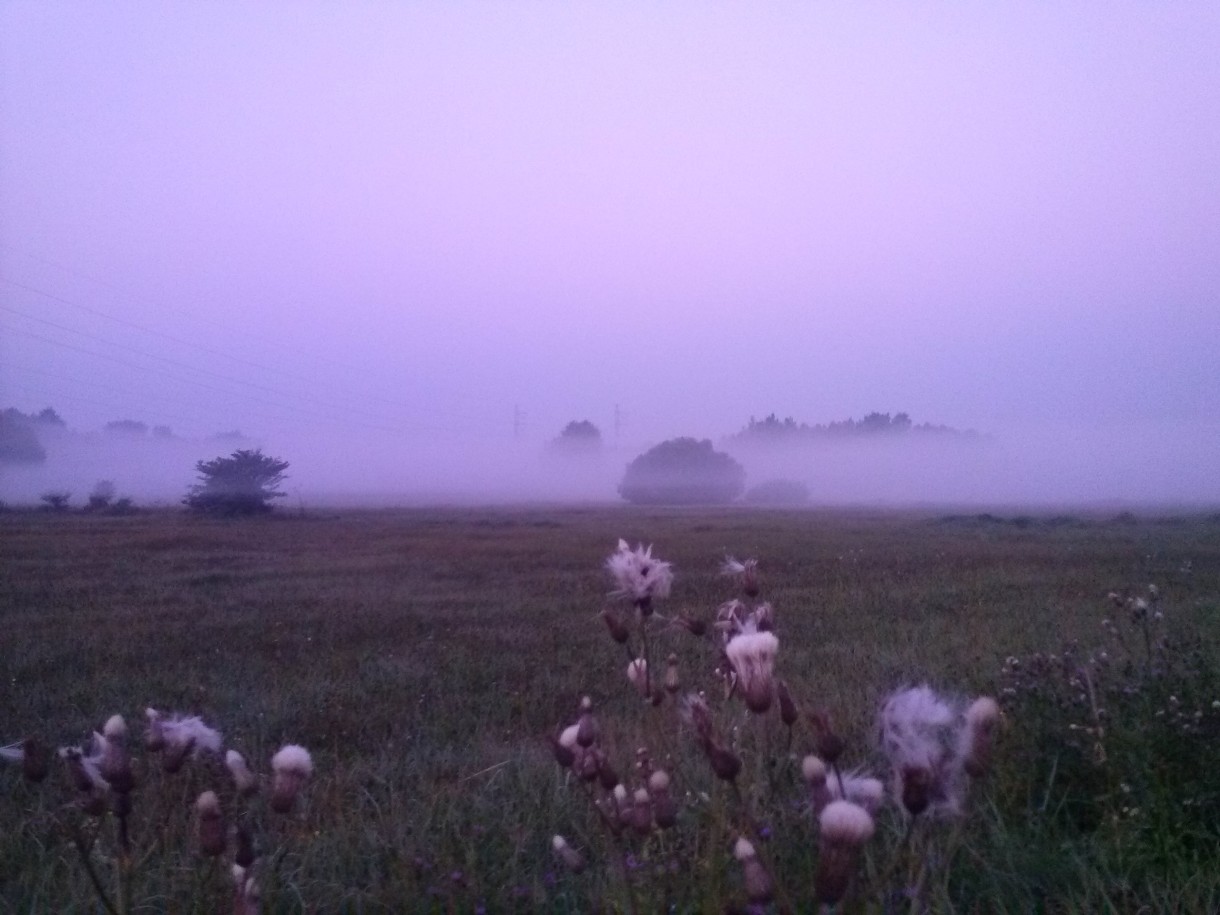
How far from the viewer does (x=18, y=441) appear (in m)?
43.2

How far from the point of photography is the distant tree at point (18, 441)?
4069 cm

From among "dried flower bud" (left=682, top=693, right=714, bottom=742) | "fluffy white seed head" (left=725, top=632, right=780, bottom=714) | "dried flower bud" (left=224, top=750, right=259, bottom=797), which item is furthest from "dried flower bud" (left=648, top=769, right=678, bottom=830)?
"dried flower bud" (left=224, top=750, right=259, bottom=797)

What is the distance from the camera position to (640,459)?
7519cm

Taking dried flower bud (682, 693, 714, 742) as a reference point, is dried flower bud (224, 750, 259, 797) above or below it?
below

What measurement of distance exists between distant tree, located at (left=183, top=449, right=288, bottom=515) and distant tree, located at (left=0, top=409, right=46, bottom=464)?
8.58 metres

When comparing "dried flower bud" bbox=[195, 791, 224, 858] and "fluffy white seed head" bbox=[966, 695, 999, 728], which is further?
"dried flower bud" bbox=[195, 791, 224, 858]

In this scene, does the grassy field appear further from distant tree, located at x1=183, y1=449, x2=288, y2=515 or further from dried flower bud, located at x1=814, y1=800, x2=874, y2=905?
distant tree, located at x1=183, y1=449, x2=288, y2=515

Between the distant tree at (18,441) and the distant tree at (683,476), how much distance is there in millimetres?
36270

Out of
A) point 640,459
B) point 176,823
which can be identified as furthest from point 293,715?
point 640,459

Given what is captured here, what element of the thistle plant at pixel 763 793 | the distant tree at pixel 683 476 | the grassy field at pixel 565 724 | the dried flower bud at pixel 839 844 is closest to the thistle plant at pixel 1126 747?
the grassy field at pixel 565 724

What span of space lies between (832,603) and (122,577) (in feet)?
32.4

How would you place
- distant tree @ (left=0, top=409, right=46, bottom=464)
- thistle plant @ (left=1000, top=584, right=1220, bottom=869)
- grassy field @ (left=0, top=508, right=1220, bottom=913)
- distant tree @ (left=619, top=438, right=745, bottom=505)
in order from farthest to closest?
distant tree @ (left=619, top=438, right=745, bottom=505), distant tree @ (left=0, top=409, right=46, bottom=464), thistle plant @ (left=1000, top=584, right=1220, bottom=869), grassy field @ (left=0, top=508, right=1220, bottom=913)

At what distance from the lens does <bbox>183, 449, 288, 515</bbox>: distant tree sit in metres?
34.1

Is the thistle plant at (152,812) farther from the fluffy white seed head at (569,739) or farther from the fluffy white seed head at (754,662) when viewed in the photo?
the fluffy white seed head at (754,662)
